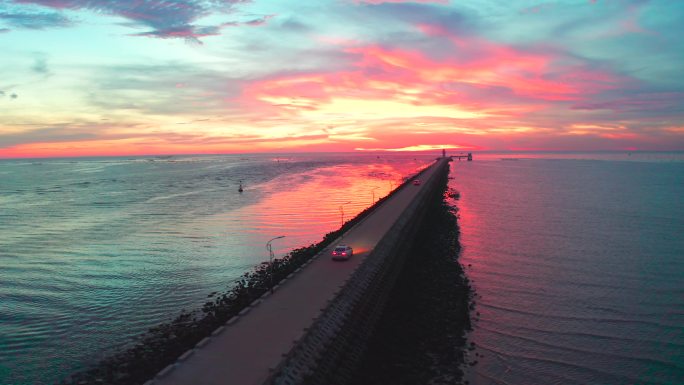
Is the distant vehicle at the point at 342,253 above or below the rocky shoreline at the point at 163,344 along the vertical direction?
above

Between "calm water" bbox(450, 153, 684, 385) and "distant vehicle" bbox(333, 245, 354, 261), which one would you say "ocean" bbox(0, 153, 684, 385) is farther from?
"distant vehicle" bbox(333, 245, 354, 261)

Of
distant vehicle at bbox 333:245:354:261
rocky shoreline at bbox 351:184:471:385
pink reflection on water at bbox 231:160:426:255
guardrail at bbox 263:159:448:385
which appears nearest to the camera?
guardrail at bbox 263:159:448:385

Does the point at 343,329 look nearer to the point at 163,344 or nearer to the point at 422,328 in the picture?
the point at 422,328

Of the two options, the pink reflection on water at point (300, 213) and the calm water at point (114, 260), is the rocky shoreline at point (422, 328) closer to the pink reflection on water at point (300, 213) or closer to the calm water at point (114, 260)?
the pink reflection on water at point (300, 213)

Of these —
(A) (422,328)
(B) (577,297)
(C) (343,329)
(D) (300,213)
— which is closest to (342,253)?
(A) (422,328)

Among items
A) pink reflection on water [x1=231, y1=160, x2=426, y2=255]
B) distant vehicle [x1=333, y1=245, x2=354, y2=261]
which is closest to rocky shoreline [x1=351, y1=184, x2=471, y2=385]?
distant vehicle [x1=333, y1=245, x2=354, y2=261]

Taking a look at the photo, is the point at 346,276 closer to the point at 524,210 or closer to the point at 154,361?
the point at 154,361

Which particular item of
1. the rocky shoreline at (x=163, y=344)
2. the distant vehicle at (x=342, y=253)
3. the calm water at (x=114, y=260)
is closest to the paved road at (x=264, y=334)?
the distant vehicle at (x=342, y=253)
